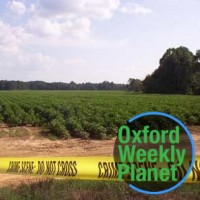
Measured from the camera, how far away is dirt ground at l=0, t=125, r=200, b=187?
1262 centimetres

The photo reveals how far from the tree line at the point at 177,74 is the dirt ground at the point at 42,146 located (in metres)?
62.0

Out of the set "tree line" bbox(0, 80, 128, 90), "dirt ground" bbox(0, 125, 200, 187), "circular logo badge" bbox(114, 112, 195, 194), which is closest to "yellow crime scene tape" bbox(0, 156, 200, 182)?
"circular logo badge" bbox(114, 112, 195, 194)

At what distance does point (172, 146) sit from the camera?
4.35 meters

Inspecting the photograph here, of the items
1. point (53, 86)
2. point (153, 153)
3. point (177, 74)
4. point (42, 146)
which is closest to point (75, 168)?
point (153, 153)

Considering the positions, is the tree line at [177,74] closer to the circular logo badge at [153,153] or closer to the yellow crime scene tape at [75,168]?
the yellow crime scene tape at [75,168]

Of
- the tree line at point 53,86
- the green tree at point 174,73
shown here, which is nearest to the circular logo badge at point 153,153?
the green tree at point 174,73

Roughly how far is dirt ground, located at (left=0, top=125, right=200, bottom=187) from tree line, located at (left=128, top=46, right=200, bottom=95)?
204ft

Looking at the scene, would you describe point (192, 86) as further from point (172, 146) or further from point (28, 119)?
point (172, 146)

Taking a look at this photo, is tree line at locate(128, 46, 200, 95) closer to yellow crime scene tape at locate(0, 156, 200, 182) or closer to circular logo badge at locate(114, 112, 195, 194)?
yellow crime scene tape at locate(0, 156, 200, 182)

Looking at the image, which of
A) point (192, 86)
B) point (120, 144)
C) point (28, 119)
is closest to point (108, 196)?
point (120, 144)

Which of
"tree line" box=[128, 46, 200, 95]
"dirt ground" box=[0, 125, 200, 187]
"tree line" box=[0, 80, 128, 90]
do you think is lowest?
"dirt ground" box=[0, 125, 200, 187]

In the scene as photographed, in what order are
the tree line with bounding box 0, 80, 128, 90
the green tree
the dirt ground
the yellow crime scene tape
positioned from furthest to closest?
the tree line with bounding box 0, 80, 128, 90, the green tree, the dirt ground, the yellow crime scene tape

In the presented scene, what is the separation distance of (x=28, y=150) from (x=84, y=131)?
141 inches

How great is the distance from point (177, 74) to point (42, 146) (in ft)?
219
